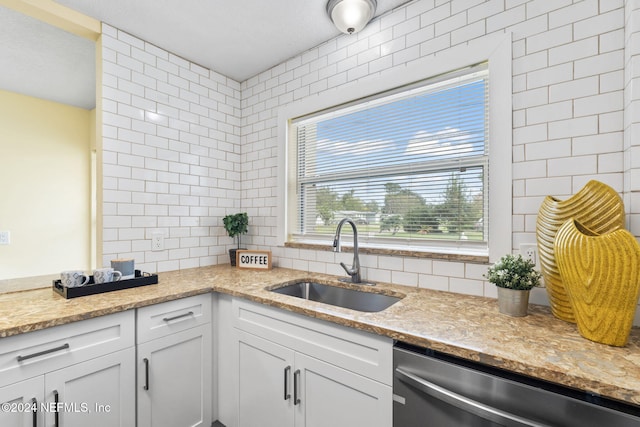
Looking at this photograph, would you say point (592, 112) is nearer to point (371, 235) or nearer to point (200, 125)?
point (371, 235)

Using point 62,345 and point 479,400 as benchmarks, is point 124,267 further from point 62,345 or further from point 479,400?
point 479,400

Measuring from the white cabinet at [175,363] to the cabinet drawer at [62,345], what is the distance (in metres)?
0.08

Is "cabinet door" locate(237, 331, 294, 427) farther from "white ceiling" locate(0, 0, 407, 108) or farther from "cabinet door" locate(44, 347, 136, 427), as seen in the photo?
"white ceiling" locate(0, 0, 407, 108)

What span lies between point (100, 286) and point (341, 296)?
1288 mm

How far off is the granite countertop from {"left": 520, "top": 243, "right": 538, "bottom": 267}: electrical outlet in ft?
0.67

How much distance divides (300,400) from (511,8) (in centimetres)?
205

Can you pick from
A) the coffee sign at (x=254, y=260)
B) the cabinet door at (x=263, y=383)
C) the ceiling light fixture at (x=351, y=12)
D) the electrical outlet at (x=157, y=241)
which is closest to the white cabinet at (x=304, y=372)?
the cabinet door at (x=263, y=383)

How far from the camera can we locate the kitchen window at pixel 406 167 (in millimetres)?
1555

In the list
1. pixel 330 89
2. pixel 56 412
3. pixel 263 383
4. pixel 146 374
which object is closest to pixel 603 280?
pixel 263 383

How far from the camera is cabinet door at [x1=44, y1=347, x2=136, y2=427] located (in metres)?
1.20

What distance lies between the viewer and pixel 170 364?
1.56m

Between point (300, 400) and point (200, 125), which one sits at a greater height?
point (200, 125)

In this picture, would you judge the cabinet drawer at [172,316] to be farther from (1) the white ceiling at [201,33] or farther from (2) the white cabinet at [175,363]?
(1) the white ceiling at [201,33]

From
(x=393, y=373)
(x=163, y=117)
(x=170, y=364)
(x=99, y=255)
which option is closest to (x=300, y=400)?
(x=393, y=373)
